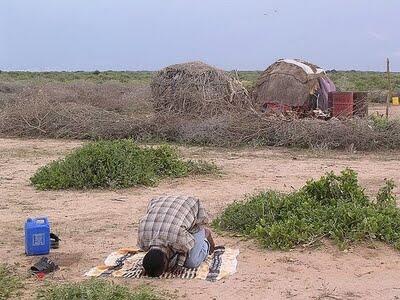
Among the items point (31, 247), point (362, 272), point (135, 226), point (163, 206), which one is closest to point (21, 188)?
point (135, 226)

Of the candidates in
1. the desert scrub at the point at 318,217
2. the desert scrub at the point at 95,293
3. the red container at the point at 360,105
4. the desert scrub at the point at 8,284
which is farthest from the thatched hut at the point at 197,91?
the desert scrub at the point at 95,293

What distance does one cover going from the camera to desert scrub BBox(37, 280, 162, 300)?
14.4ft

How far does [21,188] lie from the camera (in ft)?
28.9

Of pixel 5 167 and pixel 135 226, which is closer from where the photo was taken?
pixel 135 226

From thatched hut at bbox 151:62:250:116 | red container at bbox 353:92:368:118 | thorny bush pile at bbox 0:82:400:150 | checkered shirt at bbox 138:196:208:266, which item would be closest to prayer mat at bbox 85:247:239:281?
checkered shirt at bbox 138:196:208:266

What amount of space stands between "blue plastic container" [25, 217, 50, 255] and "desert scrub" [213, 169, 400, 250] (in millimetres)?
1774

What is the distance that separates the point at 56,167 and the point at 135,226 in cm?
258

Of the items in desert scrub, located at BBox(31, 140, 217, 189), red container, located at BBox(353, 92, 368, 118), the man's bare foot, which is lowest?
the man's bare foot

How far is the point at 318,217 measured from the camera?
6.17 m

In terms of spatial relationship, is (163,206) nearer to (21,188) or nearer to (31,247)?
(31,247)

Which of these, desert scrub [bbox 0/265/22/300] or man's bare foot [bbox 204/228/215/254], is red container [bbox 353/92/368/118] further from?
desert scrub [bbox 0/265/22/300]

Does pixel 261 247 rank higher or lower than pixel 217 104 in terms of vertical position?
lower

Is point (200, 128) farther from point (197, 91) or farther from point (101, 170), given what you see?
point (101, 170)

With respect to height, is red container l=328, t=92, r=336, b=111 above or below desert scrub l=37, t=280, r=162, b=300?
above
